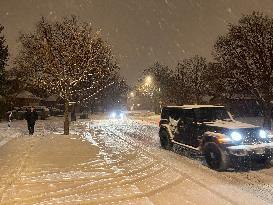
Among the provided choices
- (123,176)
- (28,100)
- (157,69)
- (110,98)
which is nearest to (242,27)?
(123,176)

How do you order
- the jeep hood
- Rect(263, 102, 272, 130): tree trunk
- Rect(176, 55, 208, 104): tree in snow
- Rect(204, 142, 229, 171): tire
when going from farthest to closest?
Rect(176, 55, 208, 104): tree in snow, Rect(263, 102, 272, 130): tree trunk, the jeep hood, Rect(204, 142, 229, 171): tire

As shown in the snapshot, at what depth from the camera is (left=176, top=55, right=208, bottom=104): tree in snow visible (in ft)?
191

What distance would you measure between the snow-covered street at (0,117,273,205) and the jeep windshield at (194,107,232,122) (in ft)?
5.17

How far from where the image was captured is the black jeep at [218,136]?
1088cm

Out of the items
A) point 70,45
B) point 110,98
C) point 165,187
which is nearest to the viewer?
point 165,187

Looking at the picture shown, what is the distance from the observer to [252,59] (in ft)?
93.9

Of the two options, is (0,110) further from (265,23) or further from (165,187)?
(165,187)

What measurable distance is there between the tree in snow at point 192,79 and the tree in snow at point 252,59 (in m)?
25.1

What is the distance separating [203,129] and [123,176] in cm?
383

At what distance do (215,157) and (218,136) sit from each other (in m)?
0.68

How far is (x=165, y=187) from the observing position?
894 centimetres

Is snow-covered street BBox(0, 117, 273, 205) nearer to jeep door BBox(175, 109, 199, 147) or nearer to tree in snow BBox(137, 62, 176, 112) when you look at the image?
jeep door BBox(175, 109, 199, 147)

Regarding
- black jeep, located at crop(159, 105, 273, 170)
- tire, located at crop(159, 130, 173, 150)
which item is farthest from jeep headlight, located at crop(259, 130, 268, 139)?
tire, located at crop(159, 130, 173, 150)

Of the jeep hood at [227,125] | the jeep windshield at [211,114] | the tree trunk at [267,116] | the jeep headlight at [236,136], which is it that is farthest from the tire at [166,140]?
the tree trunk at [267,116]
